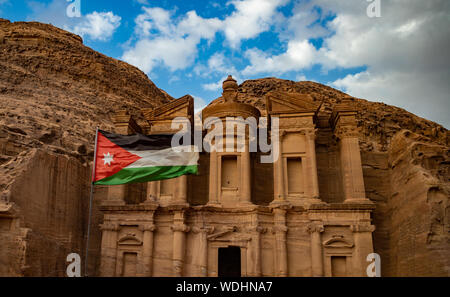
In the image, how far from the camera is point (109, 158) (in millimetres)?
18109

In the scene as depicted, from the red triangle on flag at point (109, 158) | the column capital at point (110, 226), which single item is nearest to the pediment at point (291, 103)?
the red triangle on flag at point (109, 158)

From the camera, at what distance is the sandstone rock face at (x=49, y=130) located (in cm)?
1873

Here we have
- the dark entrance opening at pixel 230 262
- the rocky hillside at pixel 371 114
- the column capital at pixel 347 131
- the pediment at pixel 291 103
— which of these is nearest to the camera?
the column capital at pixel 347 131

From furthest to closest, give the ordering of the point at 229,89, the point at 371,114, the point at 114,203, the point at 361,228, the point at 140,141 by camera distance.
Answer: the point at 371,114 < the point at 229,89 < the point at 114,203 < the point at 361,228 < the point at 140,141

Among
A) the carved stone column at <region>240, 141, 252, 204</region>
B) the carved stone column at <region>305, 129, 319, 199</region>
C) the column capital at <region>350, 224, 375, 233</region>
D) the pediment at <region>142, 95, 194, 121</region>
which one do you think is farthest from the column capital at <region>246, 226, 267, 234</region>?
the pediment at <region>142, 95, 194, 121</region>

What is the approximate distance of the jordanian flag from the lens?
18.0 meters

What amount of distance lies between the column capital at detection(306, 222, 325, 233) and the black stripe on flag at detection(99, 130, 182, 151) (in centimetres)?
880

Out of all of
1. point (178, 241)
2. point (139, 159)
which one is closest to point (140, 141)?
point (139, 159)

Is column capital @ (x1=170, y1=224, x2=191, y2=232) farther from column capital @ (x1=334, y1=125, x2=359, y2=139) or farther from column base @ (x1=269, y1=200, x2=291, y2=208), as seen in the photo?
column capital @ (x1=334, y1=125, x2=359, y2=139)

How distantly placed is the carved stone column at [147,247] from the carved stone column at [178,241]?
1.29 meters

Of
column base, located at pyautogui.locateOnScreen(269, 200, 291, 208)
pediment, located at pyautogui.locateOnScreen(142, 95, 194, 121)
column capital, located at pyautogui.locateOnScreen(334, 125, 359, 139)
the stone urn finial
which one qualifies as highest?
the stone urn finial

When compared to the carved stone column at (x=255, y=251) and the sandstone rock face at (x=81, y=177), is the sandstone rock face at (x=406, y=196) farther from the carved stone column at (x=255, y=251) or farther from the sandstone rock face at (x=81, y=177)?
the carved stone column at (x=255, y=251)

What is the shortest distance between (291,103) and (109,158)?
11.8 meters

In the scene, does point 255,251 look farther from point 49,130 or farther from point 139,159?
point 49,130
